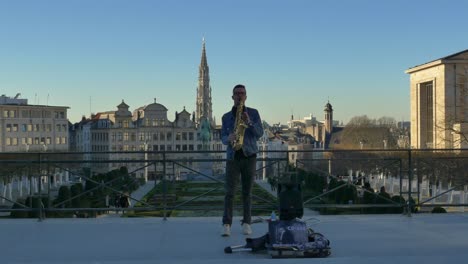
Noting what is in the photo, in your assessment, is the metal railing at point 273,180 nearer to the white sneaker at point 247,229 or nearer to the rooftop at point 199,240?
the rooftop at point 199,240

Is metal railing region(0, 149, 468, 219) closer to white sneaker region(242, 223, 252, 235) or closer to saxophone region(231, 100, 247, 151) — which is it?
white sneaker region(242, 223, 252, 235)

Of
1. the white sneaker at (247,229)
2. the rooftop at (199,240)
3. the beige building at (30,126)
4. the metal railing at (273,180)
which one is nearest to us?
the rooftop at (199,240)

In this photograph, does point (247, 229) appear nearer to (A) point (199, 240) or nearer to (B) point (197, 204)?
(A) point (199, 240)

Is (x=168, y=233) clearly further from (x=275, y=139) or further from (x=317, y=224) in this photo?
(x=275, y=139)

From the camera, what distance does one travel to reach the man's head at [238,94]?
746 centimetres

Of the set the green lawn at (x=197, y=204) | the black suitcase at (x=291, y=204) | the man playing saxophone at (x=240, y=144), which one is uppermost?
the man playing saxophone at (x=240, y=144)

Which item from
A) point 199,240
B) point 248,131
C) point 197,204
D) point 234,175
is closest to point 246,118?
point 248,131

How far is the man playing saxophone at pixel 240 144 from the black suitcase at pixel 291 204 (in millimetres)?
1045

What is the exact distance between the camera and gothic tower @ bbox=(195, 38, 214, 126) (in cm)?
13888

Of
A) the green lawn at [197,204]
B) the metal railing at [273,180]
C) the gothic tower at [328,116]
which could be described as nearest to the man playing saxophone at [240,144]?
the metal railing at [273,180]

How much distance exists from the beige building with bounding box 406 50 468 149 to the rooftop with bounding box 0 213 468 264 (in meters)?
45.4

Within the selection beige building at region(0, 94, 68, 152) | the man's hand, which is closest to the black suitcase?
the man's hand

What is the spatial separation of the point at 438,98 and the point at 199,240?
62272 mm

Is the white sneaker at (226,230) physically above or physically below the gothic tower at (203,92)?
below
